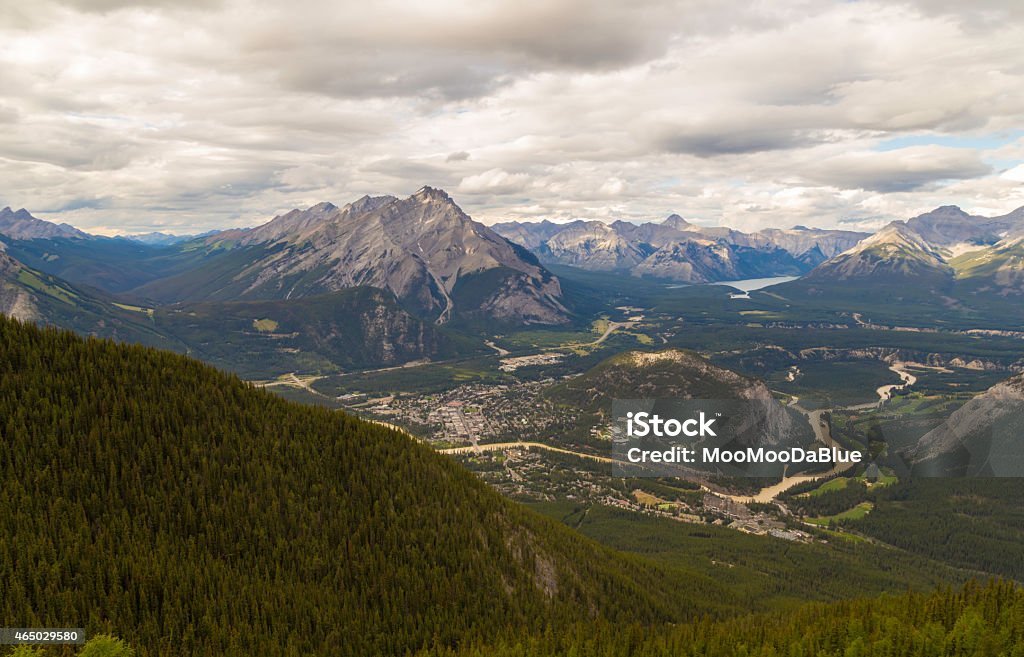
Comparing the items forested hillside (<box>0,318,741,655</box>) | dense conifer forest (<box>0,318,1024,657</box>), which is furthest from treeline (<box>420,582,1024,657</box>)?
forested hillside (<box>0,318,741,655</box>)

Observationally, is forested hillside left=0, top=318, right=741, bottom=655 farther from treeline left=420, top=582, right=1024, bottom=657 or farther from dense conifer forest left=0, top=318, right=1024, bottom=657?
treeline left=420, top=582, right=1024, bottom=657

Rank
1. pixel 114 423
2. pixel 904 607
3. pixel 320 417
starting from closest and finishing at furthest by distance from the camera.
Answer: pixel 904 607 < pixel 114 423 < pixel 320 417

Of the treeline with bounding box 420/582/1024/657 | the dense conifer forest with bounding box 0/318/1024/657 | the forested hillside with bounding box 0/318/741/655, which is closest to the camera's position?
the treeline with bounding box 420/582/1024/657

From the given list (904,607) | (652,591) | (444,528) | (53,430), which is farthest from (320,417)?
(904,607)

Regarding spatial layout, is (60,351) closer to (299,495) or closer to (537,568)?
(299,495)

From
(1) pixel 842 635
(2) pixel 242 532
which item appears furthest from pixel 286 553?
(1) pixel 842 635

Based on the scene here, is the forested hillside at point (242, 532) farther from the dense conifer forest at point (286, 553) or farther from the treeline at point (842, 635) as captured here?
the treeline at point (842, 635)

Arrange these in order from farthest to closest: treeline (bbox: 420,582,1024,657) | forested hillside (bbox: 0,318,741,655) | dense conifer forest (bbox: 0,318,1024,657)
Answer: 1. forested hillside (bbox: 0,318,741,655)
2. dense conifer forest (bbox: 0,318,1024,657)
3. treeline (bbox: 420,582,1024,657)
